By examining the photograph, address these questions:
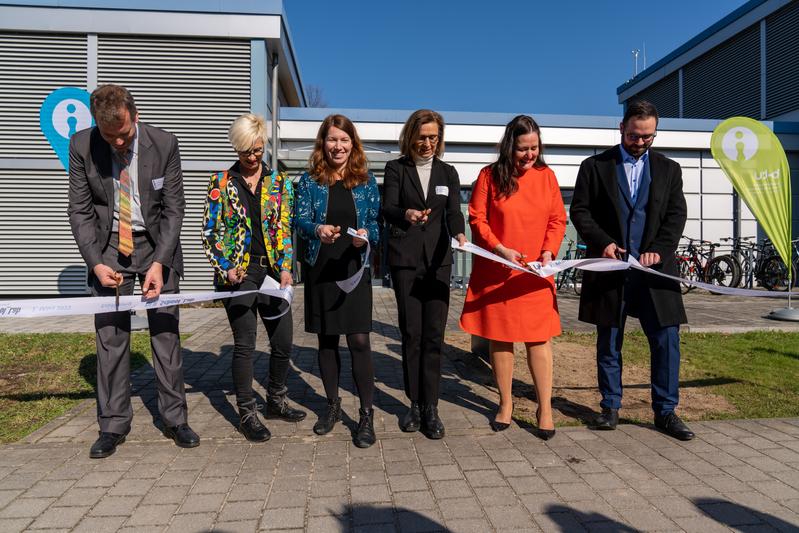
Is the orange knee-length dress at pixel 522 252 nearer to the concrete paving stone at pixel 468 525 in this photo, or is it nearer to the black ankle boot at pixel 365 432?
the black ankle boot at pixel 365 432

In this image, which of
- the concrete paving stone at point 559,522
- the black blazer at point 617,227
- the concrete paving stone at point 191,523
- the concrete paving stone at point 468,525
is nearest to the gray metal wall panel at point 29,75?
the black blazer at point 617,227

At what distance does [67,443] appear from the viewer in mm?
3451

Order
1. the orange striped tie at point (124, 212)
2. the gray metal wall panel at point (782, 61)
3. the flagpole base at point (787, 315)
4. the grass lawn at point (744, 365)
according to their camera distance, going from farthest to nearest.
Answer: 1. the gray metal wall panel at point (782, 61)
2. the flagpole base at point (787, 315)
3. the grass lawn at point (744, 365)
4. the orange striped tie at point (124, 212)

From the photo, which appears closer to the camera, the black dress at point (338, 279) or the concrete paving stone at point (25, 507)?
the concrete paving stone at point (25, 507)

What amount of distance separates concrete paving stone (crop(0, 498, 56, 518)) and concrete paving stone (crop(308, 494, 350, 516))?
125 cm

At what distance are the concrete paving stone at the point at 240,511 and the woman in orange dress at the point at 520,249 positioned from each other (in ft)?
5.69

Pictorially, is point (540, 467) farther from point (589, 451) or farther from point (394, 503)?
point (394, 503)

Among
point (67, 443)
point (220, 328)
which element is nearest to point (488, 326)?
point (67, 443)

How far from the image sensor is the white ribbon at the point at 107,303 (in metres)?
3.27

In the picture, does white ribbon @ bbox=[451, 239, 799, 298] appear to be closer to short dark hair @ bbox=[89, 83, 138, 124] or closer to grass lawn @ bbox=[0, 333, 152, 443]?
short dark hair @ bbox=[89, 83, 138, 124]

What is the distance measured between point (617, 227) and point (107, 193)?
10.9ft

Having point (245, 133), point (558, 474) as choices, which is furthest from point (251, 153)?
point (558, 474)

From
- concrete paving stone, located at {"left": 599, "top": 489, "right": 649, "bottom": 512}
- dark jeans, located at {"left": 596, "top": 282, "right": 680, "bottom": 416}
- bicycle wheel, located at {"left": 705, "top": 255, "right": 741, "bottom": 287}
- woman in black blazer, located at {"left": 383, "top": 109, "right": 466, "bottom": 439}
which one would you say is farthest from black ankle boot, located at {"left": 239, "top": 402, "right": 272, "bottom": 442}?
bicycle wheel, located at {"left": 705, "top": 255, "right": 741, "bottom": 287}

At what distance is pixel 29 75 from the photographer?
39.2 ft
